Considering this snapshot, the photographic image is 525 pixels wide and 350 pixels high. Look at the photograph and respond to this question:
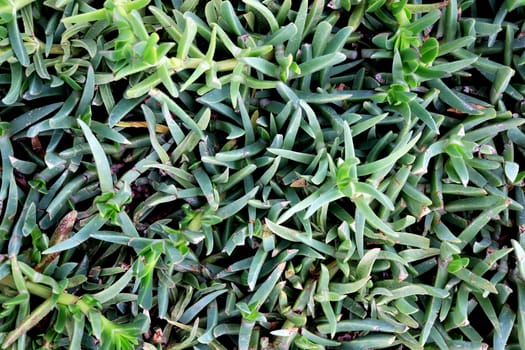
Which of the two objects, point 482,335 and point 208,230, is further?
point 482,335

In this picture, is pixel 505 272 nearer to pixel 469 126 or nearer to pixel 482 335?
pixel 482 335

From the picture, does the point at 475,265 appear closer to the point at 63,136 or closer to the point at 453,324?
the point at 453,324

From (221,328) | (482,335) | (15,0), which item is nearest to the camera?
(15,0)

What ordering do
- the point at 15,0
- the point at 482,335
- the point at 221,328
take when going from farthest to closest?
1. the point at 482,335
2. the point at 221,328
3. the point at 15,0

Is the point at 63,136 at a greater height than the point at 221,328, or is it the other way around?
the point at 63,136

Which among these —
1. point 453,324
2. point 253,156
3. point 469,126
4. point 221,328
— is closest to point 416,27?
point 469,126

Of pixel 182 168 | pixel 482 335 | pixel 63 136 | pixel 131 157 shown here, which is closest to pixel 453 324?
pixel 482 335

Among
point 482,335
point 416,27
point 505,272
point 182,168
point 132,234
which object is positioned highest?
point 416,27
